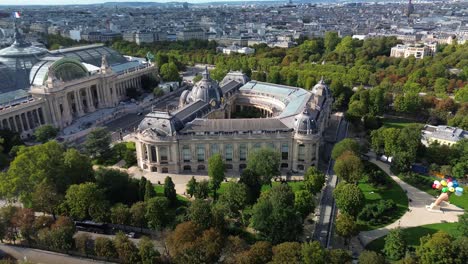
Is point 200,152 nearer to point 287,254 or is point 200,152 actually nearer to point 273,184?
point 273,184

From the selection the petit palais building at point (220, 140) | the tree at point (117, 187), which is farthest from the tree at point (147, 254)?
the petit palais building at point (220, 140)

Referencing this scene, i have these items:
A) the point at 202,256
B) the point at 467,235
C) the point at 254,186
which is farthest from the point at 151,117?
the point at 467,235

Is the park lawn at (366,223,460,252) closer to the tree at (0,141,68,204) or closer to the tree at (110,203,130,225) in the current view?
the tree at (110,203,130,225)

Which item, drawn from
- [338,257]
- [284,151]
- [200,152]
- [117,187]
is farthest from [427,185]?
[117,187]

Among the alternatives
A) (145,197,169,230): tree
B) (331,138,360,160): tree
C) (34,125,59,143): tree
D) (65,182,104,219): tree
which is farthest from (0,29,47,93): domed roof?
(331,138,360,160): tree

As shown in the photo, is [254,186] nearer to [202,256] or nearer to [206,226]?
[206,226]

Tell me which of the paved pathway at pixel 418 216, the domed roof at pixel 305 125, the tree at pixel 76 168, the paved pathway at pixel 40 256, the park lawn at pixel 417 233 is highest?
the domed roof at pixel 305 125

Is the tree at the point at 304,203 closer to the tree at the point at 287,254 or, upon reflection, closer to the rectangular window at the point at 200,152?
the tree at the point at 287,254
